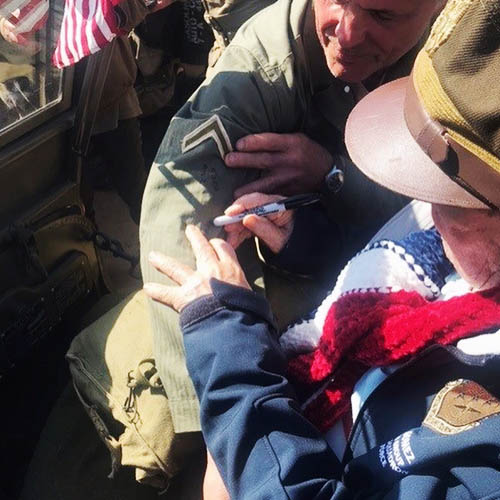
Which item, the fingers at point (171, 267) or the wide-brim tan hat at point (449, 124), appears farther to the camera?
the fingers at point (171, 267)

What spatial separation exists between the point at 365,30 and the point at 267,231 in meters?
0.54

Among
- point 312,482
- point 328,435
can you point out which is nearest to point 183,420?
point 328,435

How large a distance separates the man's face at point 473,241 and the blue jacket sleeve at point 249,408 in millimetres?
387

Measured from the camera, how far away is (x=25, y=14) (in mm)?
1717

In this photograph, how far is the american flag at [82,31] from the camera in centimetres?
179

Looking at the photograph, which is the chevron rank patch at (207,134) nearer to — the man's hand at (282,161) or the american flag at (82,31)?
the man's hand at (282,161)

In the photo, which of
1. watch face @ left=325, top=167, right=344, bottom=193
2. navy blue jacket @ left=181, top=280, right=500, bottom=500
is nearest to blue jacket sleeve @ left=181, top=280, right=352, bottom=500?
navy blue jacket @ left=181, top=280, right=500, bottom=500

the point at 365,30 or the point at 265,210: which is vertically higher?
the point at 365,30

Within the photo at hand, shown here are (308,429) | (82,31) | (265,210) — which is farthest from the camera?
(82,31)

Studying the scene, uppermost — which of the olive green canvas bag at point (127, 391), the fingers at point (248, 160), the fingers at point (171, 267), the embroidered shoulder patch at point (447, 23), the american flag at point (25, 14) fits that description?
the american flag at point (25, 14)

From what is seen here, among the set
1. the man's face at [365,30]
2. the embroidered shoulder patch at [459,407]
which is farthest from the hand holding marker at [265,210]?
the embroidered shoulder patch at [459,407]

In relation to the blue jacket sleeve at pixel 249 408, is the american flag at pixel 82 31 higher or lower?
higher

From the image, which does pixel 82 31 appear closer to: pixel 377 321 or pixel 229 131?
pixel 229 131

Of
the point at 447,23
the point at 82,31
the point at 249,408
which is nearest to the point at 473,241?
the point at 447,23
